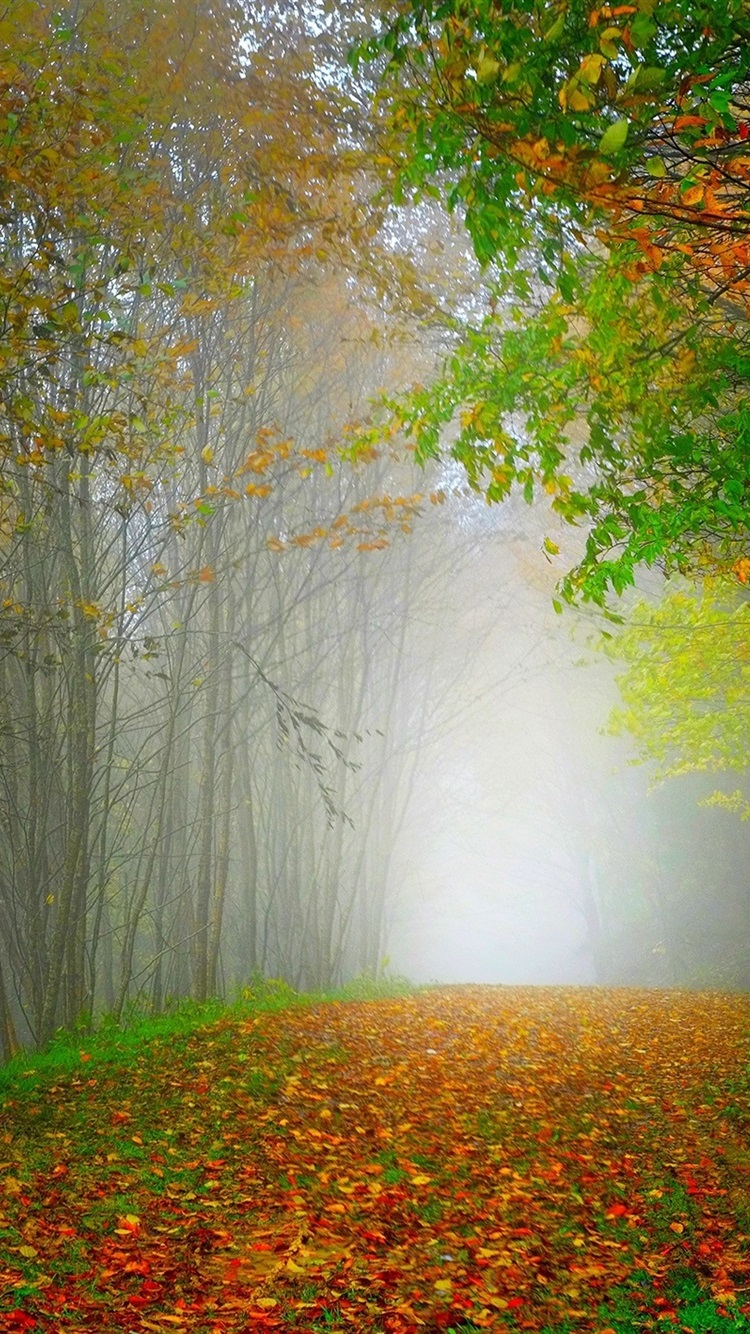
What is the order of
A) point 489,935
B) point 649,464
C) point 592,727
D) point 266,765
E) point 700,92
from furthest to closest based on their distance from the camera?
point 489,935 → point 592,727 → point 266,765 → point 649,464 → point 700,92

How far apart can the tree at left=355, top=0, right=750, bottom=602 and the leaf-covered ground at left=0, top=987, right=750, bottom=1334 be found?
10.5 ft

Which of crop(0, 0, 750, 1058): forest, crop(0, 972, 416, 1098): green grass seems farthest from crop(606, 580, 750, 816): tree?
crop(0, 972, 416, 1098): green grass

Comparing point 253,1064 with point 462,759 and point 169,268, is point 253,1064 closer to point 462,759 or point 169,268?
point 169,268

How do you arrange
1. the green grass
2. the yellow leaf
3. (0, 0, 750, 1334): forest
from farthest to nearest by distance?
the green grass, (0, 0, 750, 1334): forest, the yellow leaf

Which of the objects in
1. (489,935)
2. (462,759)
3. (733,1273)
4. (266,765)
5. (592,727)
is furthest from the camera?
(489,935)

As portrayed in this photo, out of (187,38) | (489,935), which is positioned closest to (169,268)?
(187,38)

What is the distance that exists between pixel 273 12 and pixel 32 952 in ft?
25.5

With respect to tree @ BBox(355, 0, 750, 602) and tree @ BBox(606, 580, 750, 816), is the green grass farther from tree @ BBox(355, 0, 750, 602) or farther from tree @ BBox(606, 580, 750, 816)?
tree @ BBox(606, 580, 750, 816)

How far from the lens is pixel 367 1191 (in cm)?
496

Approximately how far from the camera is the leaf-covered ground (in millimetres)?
3711

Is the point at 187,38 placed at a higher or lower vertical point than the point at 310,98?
higher

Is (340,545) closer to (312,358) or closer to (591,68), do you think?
(312,358)

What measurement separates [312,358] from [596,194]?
305 inches

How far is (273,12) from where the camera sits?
7871 millimetres
